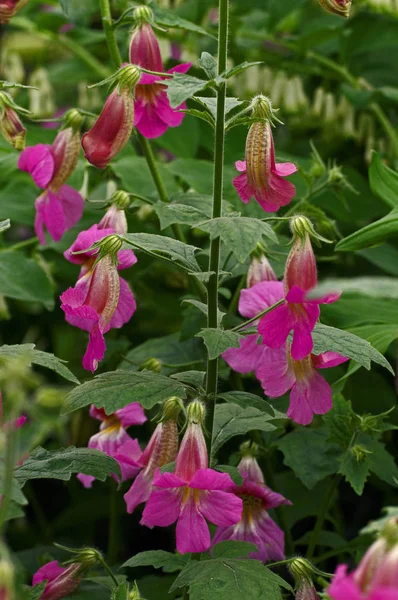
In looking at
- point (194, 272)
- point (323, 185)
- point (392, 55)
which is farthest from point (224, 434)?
point (392, 55)

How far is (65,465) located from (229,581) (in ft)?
0.68

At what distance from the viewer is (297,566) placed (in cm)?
96

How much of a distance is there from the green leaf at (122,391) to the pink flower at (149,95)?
34 centimetres

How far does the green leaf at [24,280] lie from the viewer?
140 centimetres

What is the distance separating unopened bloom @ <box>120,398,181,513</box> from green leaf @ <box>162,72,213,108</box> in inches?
12.2

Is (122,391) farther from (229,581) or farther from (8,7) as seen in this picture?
(8,7)

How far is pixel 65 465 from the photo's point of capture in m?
0.97

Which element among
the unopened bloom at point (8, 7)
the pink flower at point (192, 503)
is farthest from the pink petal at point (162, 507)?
the unopened bloom at point (8, 7)

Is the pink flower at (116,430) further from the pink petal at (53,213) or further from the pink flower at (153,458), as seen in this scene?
the pink petal at (53,213)

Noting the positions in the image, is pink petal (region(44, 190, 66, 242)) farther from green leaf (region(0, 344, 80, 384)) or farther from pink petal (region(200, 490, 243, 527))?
pink petal (region(200, 490, 243, 527))

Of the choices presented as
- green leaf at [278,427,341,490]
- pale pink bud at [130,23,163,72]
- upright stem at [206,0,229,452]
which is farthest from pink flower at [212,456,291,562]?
pale pink bud at [130,23,163,72]

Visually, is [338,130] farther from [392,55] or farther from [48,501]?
[48,501]

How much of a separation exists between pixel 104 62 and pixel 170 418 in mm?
1785

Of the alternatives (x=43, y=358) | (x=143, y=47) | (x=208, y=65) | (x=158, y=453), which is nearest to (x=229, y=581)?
(x=158, y=453)
